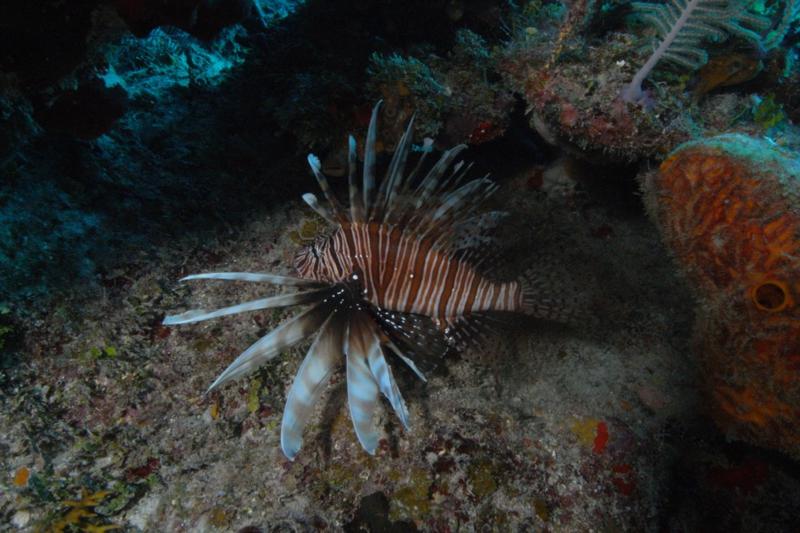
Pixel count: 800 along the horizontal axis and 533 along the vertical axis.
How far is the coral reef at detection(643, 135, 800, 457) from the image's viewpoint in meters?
2.50

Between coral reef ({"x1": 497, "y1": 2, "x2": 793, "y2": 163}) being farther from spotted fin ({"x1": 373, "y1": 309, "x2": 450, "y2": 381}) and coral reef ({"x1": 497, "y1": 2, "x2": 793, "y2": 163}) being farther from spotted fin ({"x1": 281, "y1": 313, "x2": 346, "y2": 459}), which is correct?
spotted fin ({"x1": 281, "y1": 313, "x2": 346, "y2": 459})

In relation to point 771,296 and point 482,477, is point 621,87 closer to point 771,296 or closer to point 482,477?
point 771,296

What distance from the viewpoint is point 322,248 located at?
3.07 metres

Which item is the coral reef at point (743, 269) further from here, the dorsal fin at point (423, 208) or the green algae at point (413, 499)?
the green algae at point (413, 499)

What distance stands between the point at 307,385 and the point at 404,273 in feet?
3.98

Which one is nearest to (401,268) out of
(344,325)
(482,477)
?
(344,325)

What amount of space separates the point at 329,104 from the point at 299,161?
99cm

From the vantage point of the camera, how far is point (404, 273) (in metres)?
3.12

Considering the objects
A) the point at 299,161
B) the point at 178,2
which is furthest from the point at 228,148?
the point at 178,2

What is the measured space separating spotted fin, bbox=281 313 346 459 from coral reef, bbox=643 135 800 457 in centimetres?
253

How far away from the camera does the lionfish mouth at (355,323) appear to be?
2.12 m

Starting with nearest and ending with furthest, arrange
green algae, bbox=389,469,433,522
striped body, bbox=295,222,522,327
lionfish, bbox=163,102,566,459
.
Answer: green algae, bbox=389,469,433,522 → lionfish, bbox=163,102,566,459 → striped body, bbox=295,222,522,327

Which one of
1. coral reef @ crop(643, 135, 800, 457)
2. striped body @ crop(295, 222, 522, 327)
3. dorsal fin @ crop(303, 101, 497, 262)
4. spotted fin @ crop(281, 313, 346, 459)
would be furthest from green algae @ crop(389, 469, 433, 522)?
coral reef @ crop(643, 135, 800, 457)

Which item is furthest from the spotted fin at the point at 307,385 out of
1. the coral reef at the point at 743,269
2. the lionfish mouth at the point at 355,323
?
the coral reef at the point at 743,269
